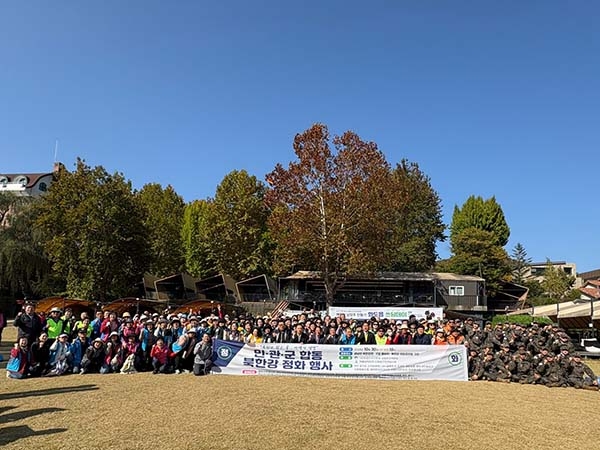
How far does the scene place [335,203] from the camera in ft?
121

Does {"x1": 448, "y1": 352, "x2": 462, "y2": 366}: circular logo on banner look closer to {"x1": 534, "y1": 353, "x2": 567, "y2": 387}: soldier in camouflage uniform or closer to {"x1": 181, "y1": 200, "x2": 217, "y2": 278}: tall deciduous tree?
{"x1": 534, "y1": 353, "x2": 567, "y2": 387}: soldier in camouflage uniform

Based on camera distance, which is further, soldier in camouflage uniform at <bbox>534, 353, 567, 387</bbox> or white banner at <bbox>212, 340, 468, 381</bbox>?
white banner at <bbox>212, 340, 468, 381</bbox>

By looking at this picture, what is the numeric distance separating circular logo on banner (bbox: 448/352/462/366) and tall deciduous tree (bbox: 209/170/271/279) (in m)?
34.7

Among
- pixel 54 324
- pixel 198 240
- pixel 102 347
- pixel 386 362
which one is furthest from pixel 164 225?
Answer: pixel 386 362

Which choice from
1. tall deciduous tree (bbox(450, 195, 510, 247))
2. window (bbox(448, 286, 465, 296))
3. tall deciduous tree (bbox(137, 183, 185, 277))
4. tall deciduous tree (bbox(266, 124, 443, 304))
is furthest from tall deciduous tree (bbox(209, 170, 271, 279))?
tall deciduous tree (bbox(450, 195, 510, 247))

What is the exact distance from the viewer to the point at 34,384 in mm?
11211

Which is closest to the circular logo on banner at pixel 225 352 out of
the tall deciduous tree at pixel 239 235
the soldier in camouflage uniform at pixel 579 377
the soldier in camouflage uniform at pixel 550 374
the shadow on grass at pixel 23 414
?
the shadow on grass at pixel 23 414

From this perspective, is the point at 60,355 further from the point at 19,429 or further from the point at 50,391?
the point at 19,429

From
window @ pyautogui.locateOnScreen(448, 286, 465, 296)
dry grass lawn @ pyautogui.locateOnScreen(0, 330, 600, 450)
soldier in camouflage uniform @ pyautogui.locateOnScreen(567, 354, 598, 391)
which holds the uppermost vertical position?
window @ pyautogui.locateOnScreen(448, 286, 465, 296)

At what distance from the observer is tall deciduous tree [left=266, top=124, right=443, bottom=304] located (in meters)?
36.7

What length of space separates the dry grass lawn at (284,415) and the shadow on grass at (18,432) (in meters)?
0.01

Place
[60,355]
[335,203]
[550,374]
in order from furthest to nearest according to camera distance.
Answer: [335,203] < [550,374] < [60,355]

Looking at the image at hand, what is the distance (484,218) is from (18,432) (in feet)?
201

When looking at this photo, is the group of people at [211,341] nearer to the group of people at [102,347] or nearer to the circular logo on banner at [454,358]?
the group of people at [102,347]
